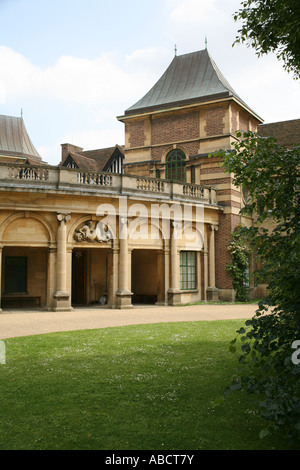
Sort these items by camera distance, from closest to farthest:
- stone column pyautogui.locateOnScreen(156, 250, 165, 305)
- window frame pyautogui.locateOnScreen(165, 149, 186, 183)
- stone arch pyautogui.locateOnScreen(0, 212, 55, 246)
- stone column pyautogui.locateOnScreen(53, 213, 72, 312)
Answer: stone arch pyautogui.locateOnScreen(0, 212, 55, 246) → stone column pyautogui.locateOnScreen(53, 213, 72, 312) → stone column pyautogui.locateOnScreen(156, 250, 165, 305) → window frame pyautogui.locateOnScreen(165, 149, 186, 183)

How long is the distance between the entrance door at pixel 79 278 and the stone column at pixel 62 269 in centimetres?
429

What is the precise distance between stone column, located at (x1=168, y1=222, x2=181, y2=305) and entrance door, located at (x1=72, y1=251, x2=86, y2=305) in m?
4.52

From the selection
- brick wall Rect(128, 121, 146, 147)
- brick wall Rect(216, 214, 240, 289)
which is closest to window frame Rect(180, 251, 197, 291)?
brick wall Rect(216, 214, 240, 289)

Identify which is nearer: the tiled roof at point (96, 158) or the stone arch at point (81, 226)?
the stone arch at point (81, 226)

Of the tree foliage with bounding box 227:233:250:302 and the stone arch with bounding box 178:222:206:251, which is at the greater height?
the stone arch with bounding box 178:222:206:251

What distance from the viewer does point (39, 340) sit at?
10102mm

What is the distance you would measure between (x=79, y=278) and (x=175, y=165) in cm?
842

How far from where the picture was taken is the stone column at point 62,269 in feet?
56.1

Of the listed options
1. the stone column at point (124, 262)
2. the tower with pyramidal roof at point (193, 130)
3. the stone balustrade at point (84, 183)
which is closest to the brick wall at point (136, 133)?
the tower with pyramidal roof at point (193, 130)

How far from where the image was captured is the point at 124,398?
6.21 metres

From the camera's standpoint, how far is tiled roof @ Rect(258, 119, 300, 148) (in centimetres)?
2742

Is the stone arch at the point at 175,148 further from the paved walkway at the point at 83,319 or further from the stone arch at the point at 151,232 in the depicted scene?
the paved walkway at the point at 83,319

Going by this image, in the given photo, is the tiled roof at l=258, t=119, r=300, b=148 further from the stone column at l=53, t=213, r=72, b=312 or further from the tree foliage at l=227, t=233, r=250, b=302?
the stone column at l=53, t=213, r=72, b=312

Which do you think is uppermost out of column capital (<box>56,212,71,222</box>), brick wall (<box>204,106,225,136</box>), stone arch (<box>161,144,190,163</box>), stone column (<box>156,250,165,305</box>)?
brick wall (<box>204,106,225,136</box>)
